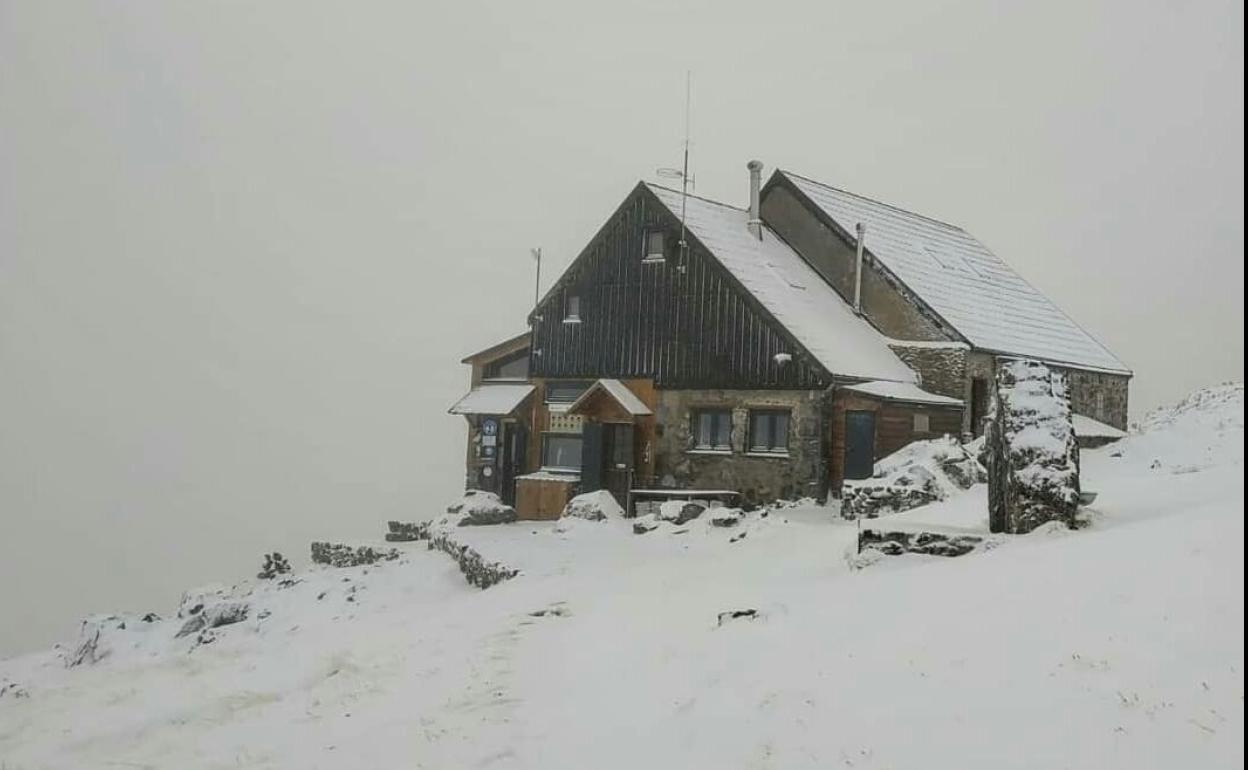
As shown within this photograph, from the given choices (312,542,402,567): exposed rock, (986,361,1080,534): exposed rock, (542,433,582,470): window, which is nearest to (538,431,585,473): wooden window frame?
(542,433,582,470): window

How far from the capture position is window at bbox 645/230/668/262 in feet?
90.5

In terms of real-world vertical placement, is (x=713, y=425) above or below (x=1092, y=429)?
below

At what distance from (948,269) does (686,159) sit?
8914 mm

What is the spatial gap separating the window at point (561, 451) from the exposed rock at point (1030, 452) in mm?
16417

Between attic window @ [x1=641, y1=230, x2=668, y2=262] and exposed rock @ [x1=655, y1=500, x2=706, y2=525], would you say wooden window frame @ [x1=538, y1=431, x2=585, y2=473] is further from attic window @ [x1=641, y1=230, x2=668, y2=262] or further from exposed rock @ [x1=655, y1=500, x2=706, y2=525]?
exposed rock @ [x1=655, y1=500, x2=706, y2=525]

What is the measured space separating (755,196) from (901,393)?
9131 millimetres

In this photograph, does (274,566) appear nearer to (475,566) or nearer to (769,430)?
(475,566)

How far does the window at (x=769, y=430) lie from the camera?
81.3ft

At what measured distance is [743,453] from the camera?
2509cm

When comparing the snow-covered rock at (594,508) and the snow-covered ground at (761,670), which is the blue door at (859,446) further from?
the snow-covered ground at (761,670)

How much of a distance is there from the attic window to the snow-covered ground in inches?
452

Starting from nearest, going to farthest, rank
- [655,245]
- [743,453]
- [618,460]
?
[743,453] → [618,460] → [655,245]

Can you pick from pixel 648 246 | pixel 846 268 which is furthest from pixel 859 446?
pixel 648 246

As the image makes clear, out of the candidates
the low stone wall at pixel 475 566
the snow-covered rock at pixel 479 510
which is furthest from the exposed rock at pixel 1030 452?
the snow-covered rock at pixel 479 510
